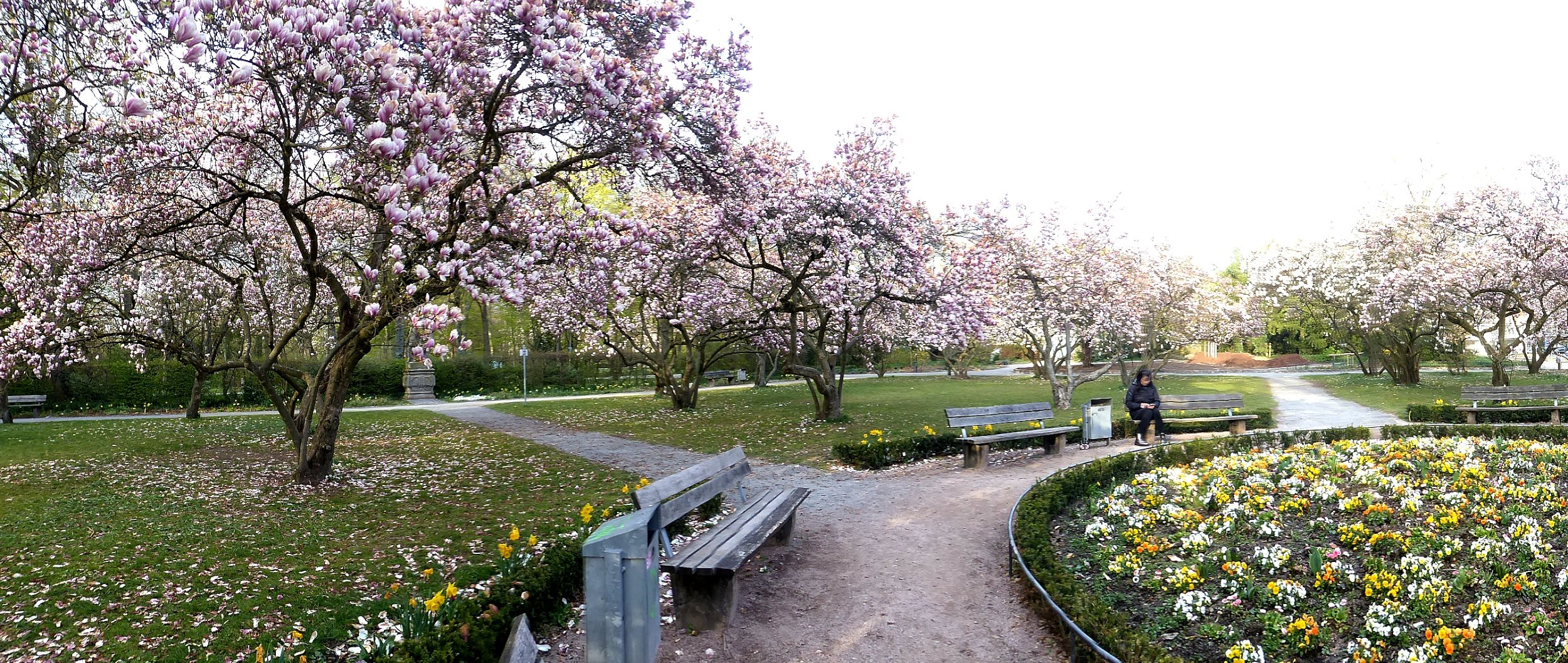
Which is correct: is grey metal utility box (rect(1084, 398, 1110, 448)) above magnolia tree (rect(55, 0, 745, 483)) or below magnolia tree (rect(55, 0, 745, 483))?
below

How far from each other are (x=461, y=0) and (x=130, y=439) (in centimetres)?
1194

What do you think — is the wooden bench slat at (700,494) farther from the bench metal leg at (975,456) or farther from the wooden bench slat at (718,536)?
the bench metal leg at (975,456)

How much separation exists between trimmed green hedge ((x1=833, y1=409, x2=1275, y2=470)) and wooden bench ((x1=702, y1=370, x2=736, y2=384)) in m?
21.1

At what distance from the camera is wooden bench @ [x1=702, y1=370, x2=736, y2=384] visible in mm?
32656

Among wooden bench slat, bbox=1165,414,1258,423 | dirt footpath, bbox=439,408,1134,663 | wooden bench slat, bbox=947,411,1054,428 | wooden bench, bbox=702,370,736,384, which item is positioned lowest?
dirt footpath, bbox=439,408,1134,663

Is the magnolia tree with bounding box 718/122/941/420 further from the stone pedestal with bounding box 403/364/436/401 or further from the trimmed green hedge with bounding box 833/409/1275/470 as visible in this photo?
the stone pedestal with bounding box 403/364/436/401

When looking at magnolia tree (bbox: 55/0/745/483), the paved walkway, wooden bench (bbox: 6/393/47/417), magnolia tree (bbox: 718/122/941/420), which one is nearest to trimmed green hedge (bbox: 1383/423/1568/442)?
the paved walkway

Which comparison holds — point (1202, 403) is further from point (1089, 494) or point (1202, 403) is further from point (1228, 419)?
point (1089, 494)

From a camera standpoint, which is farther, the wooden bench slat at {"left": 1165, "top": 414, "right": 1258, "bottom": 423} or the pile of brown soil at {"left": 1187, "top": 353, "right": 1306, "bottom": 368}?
the pile of brown soil at {"left": 1187, "top": 353, "right": 1306, "bottom": 368}

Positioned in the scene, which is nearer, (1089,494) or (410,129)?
(410,129)

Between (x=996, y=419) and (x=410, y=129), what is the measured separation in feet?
26.1

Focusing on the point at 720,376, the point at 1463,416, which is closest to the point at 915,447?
the point at 1463,416

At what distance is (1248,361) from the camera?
46.8m

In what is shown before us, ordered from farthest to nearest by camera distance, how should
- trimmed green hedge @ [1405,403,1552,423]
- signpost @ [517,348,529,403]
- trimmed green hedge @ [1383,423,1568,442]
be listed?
signpost @ [517,348,529,403] → trimmed green hedge @ [1405,403,1552,423] → trimmed green hedge @ [1383,423,1568,442]
